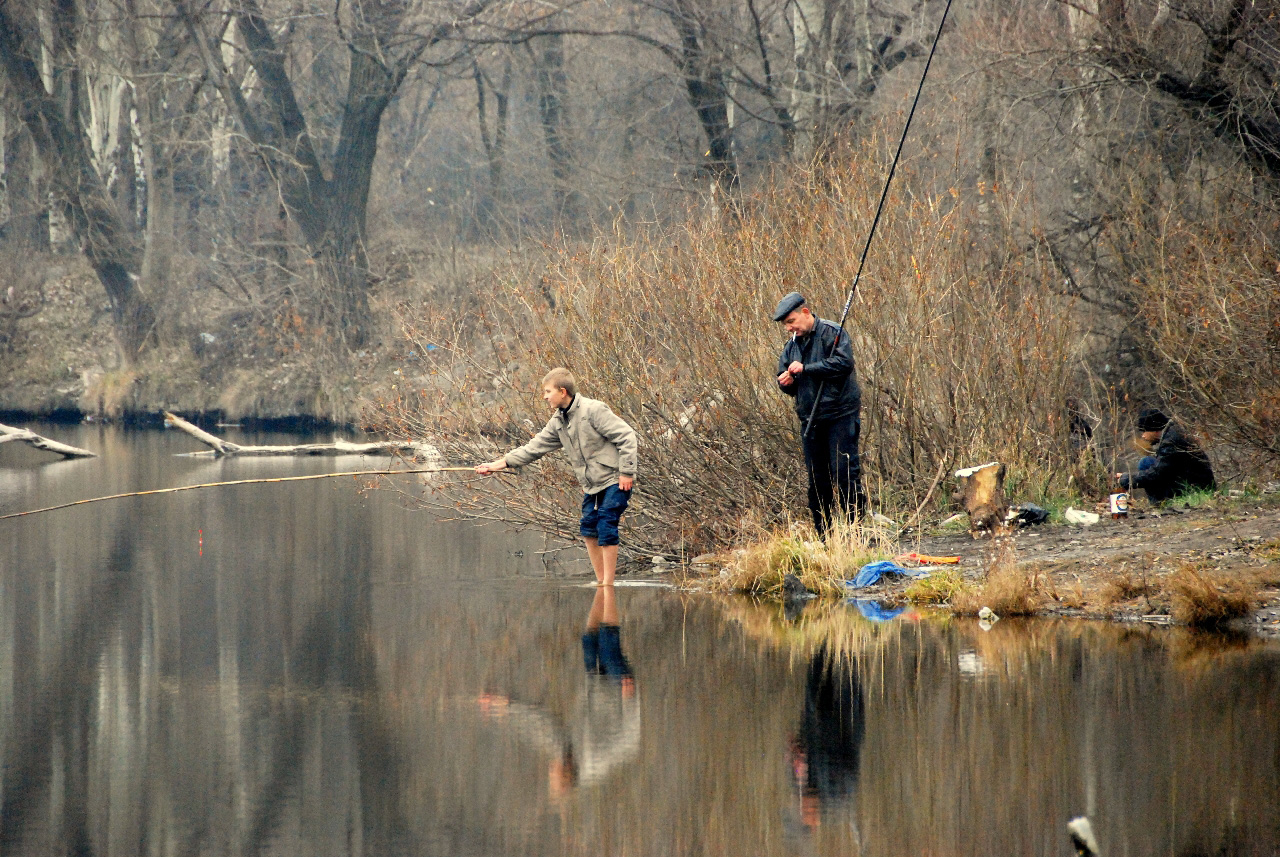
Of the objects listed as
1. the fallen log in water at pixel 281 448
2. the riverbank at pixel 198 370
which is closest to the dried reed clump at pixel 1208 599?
the fallen log in water at pixel 281 448

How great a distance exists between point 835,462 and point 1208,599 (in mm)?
3354

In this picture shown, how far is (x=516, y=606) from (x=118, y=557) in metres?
5.66

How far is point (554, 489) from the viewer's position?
576 inches

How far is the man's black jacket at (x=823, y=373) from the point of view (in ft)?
39.0

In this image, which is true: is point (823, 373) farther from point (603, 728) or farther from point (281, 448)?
point (281, 448)

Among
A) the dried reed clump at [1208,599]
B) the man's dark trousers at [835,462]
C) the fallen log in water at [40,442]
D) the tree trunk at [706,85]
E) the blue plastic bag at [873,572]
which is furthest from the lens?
the tree trunk at [706,85]

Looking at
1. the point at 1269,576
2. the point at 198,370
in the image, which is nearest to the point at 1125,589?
the point at 1269,576

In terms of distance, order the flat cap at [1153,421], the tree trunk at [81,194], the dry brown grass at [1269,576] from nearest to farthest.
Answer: the dry brown grass at [1269,576] < the flat cap at [1153,421] < the tree trunk at [81,194]

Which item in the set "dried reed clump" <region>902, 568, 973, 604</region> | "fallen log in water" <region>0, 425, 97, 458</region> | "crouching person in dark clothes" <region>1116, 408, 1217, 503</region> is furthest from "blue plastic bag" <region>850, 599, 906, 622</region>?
"fallen log in water" <region>0, 425, 97, 458</region>

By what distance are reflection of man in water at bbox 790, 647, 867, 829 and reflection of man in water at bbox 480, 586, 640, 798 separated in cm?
79

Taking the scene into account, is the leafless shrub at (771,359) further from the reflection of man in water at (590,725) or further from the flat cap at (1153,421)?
the reflection of man in water at (590,725)

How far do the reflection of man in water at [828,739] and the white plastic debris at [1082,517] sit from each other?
5.42 meters

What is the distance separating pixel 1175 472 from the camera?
47.6ft

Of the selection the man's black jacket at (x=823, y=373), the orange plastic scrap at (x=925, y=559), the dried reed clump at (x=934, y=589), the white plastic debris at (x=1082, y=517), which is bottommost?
the dried reed clump at (x=934, y=589)
